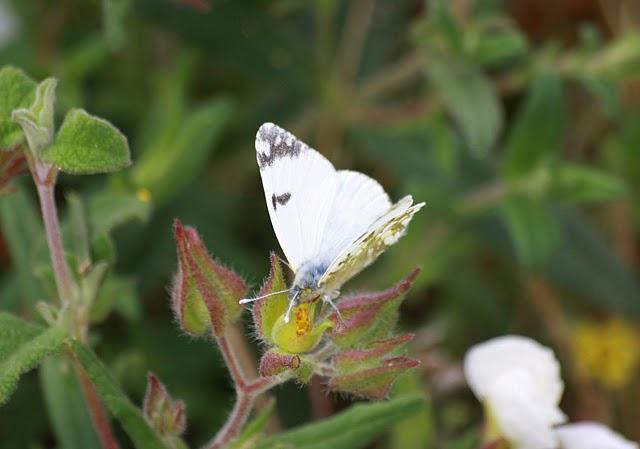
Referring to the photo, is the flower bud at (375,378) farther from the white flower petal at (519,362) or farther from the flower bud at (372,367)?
the white flower petal at (519,362)

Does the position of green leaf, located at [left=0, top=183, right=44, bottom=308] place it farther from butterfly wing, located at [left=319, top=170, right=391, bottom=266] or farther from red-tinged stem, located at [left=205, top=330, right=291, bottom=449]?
butterfly wing, located at [left=319, top=170, right=391, bottom=266]

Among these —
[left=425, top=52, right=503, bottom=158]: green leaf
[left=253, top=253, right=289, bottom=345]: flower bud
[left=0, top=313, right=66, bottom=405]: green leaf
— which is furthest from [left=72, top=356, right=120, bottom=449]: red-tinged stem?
[left=425, top=52, right=503, bottom=158]: green leaf

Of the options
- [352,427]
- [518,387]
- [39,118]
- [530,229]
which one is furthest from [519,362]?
[39,118]

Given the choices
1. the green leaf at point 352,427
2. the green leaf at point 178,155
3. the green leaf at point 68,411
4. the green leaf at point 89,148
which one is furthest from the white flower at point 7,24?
the green leaf at point 352,427

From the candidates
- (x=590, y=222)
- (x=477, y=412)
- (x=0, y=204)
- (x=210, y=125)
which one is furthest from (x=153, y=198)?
(x=590, y=222)

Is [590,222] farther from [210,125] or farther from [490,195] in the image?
[210,125]
